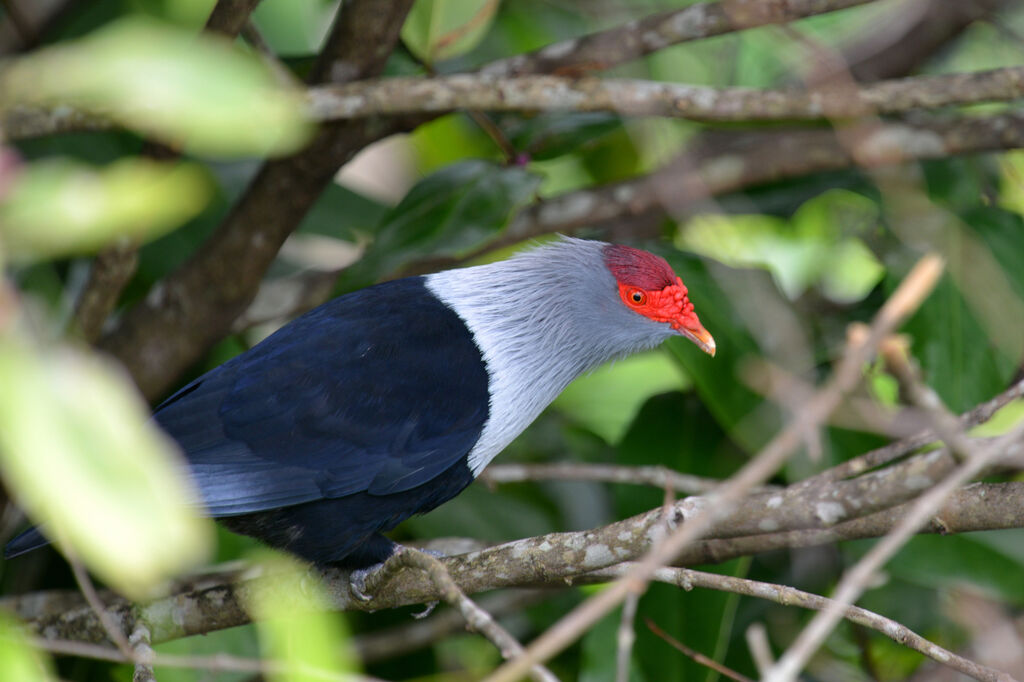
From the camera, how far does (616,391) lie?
4.20m

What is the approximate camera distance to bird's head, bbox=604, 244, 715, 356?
2.86 m

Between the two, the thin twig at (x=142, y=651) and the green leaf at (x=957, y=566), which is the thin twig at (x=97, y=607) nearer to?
the thin twig at (x=142, y=651)

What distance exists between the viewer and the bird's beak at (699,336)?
2.79 m

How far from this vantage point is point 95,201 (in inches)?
32.8

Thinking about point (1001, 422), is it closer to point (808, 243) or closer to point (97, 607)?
point (808, 243)

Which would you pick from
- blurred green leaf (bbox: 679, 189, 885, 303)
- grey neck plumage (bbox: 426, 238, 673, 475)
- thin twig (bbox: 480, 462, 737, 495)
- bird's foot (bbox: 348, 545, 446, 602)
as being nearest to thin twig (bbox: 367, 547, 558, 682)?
bird's foot (bbox: 348, 545, 446, 602)

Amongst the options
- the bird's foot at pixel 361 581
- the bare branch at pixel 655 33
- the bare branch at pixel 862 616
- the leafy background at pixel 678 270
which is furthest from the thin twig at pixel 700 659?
the bare branch at pixel 655 33

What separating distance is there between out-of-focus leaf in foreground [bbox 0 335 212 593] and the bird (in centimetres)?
169

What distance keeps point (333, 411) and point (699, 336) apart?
102 centimetres

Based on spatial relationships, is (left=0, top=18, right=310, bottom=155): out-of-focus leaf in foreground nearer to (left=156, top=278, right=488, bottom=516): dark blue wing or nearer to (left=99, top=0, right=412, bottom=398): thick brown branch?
(left=156, top=278, right=488, bottom=516): dark blue wing

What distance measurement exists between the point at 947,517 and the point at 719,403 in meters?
0.95

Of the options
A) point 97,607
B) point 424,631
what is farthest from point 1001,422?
point 97,607

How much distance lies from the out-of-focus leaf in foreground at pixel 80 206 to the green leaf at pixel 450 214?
1.94 metres

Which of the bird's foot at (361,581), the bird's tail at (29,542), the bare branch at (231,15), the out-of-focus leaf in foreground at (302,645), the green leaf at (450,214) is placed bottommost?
the bird's foot at (361,581)
